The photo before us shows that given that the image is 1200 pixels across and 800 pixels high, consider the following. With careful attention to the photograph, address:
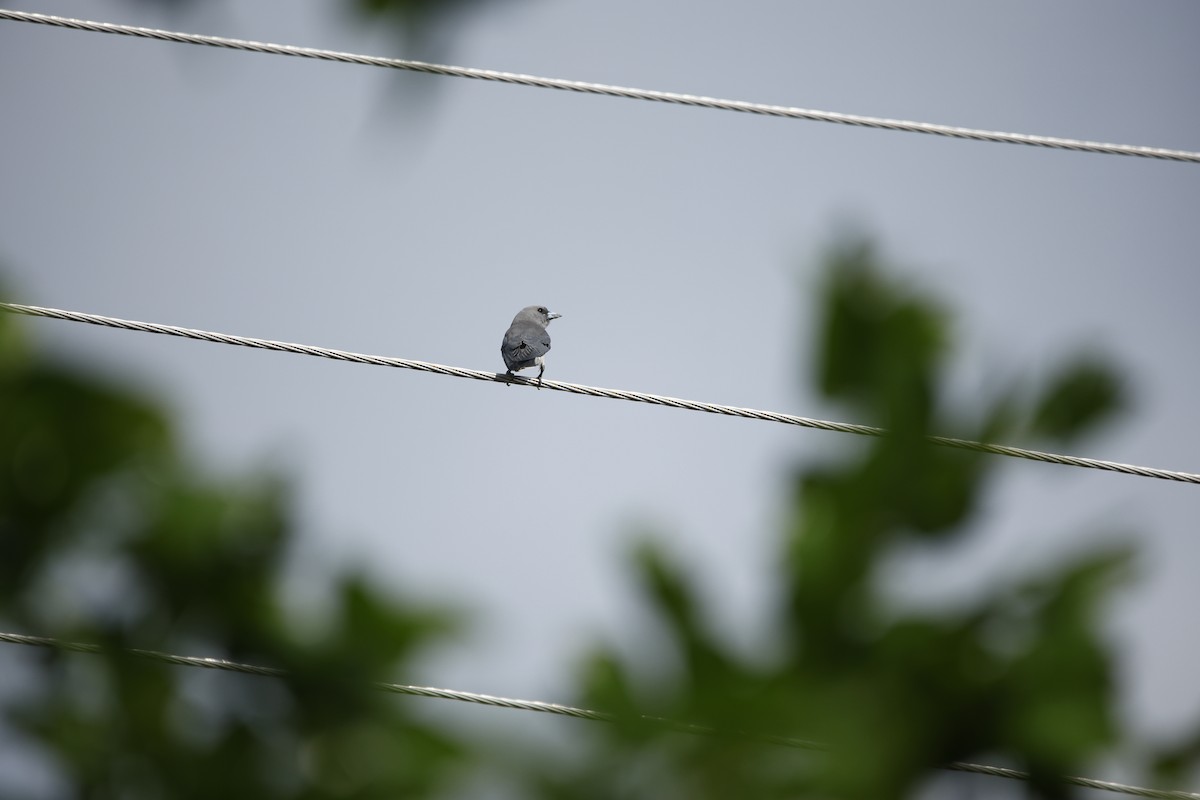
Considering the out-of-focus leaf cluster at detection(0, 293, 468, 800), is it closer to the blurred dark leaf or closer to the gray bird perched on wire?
the blurred dark leaf

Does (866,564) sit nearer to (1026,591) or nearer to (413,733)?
(1026,591)

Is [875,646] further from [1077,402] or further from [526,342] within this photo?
[526,342]

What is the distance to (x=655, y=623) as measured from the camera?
0.90 meters

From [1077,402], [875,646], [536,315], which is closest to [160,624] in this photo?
[875,646]

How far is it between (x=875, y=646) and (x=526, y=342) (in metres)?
9.14

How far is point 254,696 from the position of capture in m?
0.99

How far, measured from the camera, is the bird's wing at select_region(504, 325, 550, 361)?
9.88m

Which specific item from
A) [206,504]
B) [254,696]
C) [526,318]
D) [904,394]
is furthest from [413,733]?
[526,318]

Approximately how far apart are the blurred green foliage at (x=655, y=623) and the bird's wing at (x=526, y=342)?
349 inches

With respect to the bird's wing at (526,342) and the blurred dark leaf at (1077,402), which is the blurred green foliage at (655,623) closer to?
the blurred dark leaf at (1077,402)

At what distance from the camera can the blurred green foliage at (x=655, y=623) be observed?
0.89 metres

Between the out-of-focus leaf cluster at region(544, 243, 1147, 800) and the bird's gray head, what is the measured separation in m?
11.1

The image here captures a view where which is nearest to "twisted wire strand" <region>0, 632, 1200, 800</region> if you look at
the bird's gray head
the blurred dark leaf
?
the blurred dark leaf

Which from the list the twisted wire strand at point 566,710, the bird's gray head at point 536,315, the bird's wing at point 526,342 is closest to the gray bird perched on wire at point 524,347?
the bird's wing at point 526,342
